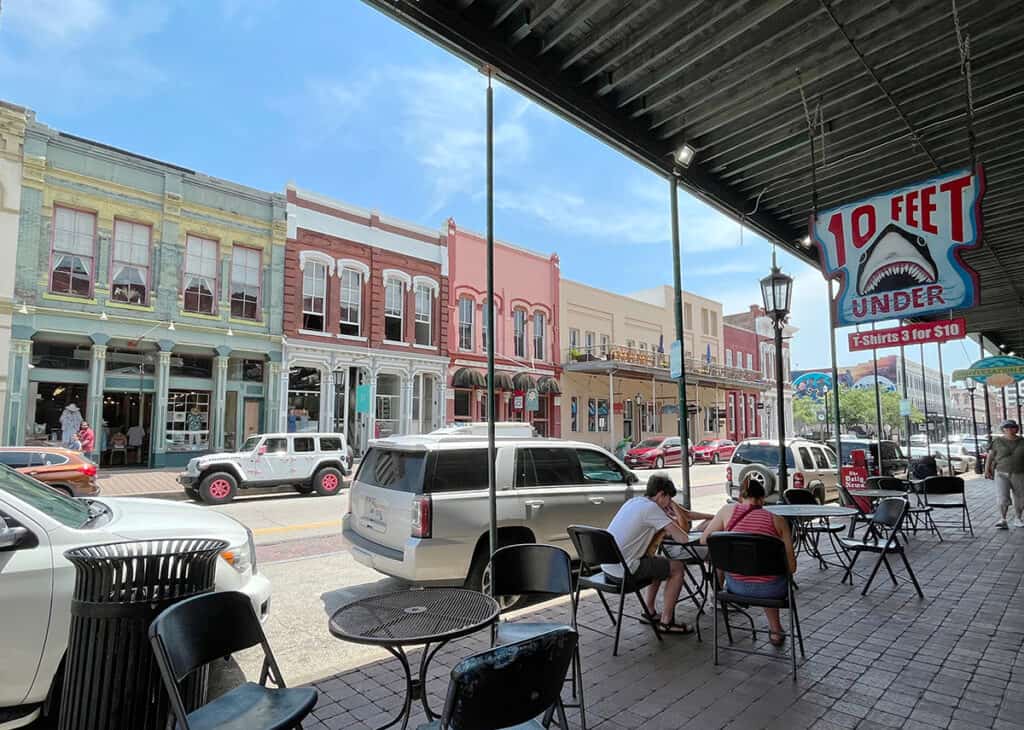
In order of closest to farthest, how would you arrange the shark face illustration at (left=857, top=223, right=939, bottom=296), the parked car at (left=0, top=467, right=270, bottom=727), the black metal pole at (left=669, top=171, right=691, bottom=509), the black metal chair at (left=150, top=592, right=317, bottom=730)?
1. the black metal chair at (left=150, top=592, right=317, bottom=730)
2. the parked car at (left=0, top=467, right=270, bottom=727)
3. the shark face illustration at (left=857, top=223, right=939, bottom=296)
4. the black metal pole at (left=669, top=171, right=691, bottom=509)

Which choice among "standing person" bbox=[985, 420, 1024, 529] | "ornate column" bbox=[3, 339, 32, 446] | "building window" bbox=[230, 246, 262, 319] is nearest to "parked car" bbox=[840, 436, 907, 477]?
"standing person" bbox=[985, 420, 1024, 529]

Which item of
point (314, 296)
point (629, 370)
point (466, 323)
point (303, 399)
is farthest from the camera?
point (629, 370)

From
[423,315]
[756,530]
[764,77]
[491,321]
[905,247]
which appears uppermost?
[423,315]

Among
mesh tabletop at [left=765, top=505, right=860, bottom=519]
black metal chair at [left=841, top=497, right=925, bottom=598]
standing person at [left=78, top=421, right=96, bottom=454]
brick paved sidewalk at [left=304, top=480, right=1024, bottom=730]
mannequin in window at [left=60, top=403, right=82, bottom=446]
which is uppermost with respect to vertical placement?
A: mannequin in window at [left=60, top=403, right=82, bottom=446]

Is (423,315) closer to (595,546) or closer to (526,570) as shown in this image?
(595,546)

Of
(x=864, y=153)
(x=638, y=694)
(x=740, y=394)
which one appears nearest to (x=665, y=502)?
(x=638, y=694)

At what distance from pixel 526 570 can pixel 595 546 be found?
114 centimetres

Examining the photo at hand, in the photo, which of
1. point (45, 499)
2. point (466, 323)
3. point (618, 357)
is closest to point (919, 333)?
point (45, 499)

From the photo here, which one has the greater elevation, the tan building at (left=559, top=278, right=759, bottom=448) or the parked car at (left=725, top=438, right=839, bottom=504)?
the tan building at (left=559, top=278, right=759, bottom=448)

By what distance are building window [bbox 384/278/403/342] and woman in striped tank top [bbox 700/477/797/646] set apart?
70.6 feet

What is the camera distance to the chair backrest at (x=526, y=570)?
3705 mm

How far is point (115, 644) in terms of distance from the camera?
270 centimetres

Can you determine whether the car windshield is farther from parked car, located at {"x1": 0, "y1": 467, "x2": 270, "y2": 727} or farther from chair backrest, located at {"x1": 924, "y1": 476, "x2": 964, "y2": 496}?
chair backrest, located at {"x1": 924, "y1": 476, "x2": 964, "y2": 496}

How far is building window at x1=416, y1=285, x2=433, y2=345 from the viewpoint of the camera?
26172 millimetres
